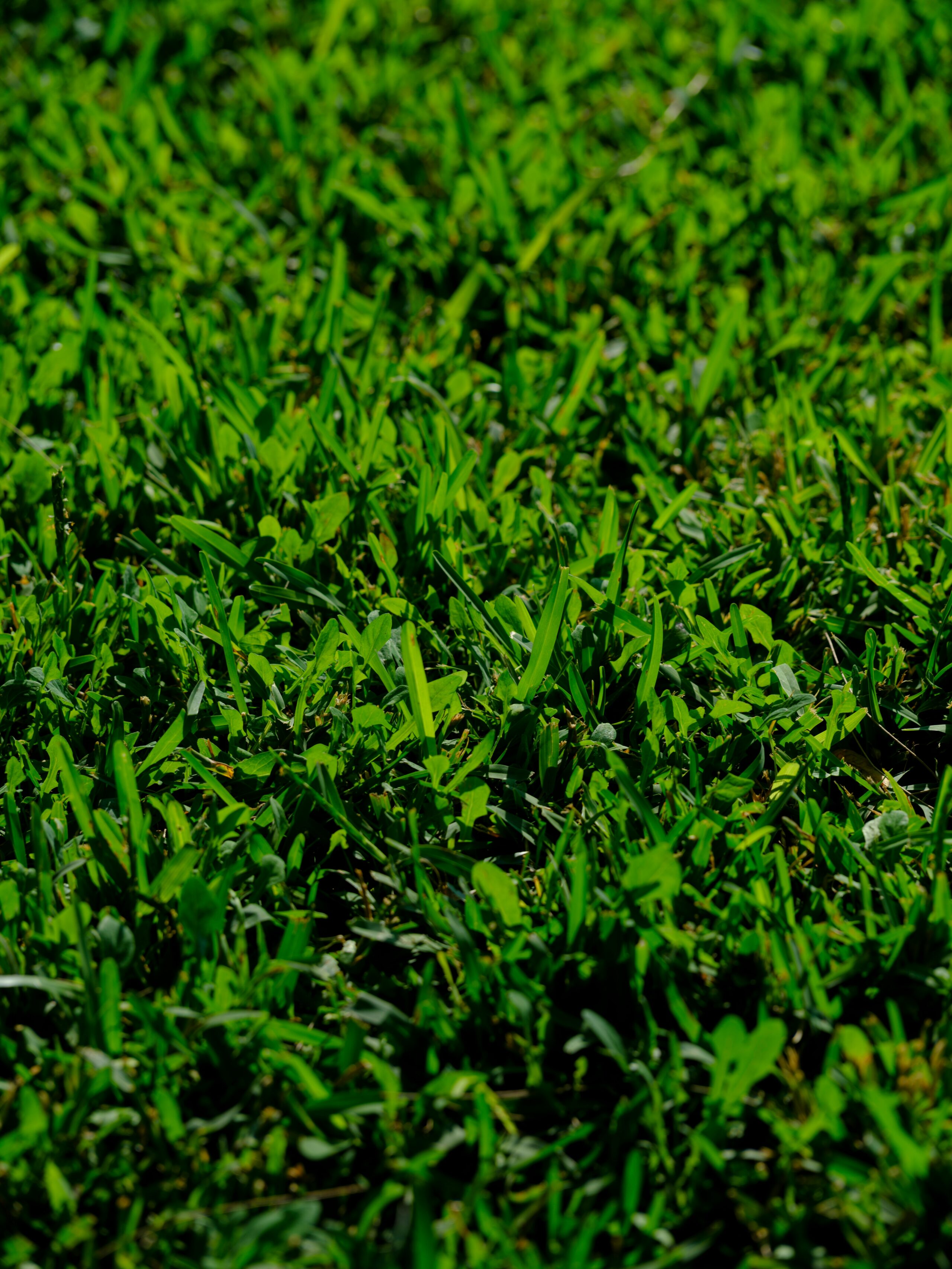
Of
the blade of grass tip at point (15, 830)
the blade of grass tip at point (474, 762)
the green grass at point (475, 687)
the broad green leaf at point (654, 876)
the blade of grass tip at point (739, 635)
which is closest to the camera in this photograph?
the green grass at point (475, 687)

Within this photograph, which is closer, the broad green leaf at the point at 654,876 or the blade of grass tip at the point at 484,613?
the broad green leaf at the point at 654,876

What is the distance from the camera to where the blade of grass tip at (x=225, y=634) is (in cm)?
191

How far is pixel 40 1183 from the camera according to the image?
4.44ft

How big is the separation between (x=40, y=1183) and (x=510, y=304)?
7.23ft

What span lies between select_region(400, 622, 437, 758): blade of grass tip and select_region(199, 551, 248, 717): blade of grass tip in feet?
0.94

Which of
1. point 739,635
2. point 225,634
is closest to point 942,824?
point 739,635

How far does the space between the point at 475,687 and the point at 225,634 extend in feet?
1.45

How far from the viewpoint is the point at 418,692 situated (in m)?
1.84

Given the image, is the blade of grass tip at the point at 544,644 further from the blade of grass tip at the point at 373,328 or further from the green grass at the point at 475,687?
the blade of grass tip at the point at 373,328

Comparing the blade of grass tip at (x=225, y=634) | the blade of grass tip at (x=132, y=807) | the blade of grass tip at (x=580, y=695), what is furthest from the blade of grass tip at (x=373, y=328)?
the blade of grass tip at (x=132, y=807)

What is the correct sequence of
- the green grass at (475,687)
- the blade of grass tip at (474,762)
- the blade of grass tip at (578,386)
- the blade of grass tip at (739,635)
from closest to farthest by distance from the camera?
the green grass at (475,687) < the blade of grass tip at (474,762) < the blade of grass tip at (739,635) < the blade of grass tip at (578,386)

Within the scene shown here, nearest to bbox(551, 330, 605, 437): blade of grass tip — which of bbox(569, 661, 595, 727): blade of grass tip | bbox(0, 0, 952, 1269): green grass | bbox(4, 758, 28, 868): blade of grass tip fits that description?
bbox(0, 0, 952, 1269): green grass

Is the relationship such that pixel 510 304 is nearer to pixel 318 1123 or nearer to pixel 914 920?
pixel 914 920

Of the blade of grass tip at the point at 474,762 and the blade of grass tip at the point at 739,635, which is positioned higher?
the blade of grass tip at the point at 739,635
